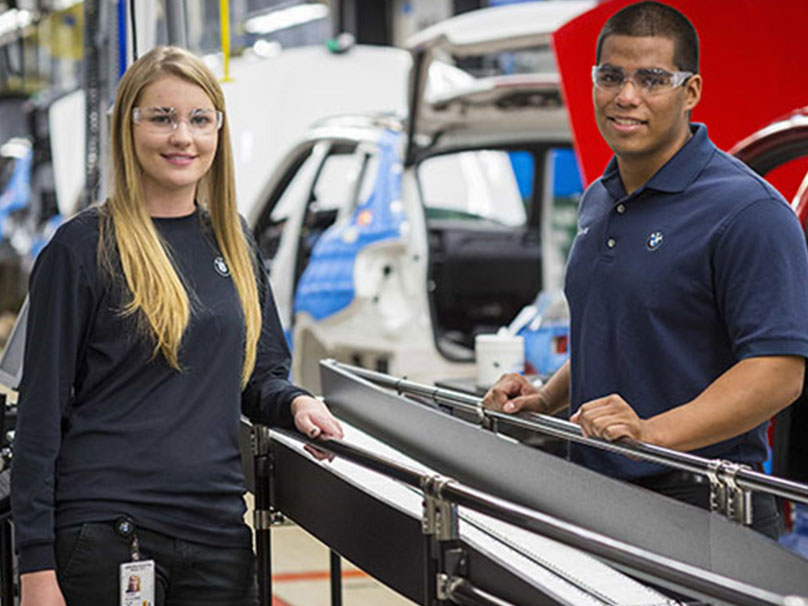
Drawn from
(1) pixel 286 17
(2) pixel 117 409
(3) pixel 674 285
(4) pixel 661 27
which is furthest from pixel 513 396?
(1) pixel 286 17

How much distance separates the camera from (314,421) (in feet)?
8.27

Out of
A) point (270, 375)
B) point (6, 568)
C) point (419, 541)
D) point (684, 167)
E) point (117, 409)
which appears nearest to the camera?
point (419, 541)

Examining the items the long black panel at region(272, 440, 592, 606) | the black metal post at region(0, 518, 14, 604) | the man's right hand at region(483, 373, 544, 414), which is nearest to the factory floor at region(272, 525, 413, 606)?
the black metal post at region(0, 518, 14, 604)

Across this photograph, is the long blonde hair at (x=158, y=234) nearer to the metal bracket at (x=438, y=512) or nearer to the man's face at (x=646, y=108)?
the metal bracket at (x=438, y=512)

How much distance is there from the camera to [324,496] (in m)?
2.46

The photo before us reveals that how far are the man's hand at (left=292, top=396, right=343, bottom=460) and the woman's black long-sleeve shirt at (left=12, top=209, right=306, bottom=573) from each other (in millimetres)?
212

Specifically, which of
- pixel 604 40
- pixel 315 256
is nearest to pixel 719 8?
pixel 604 40

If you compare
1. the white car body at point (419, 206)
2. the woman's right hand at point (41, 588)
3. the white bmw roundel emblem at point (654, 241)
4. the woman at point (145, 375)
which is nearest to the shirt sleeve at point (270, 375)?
the woman at point (145, 375)

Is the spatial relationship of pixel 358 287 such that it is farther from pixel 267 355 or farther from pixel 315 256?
pixel 267 355

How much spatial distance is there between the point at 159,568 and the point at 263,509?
0.49 m

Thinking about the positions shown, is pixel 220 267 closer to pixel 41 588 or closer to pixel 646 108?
pixel 41 588

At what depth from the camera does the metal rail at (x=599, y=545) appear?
4.78ft

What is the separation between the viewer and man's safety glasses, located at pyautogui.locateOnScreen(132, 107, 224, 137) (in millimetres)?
2271

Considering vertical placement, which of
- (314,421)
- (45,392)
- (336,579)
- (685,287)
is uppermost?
(685,287)
